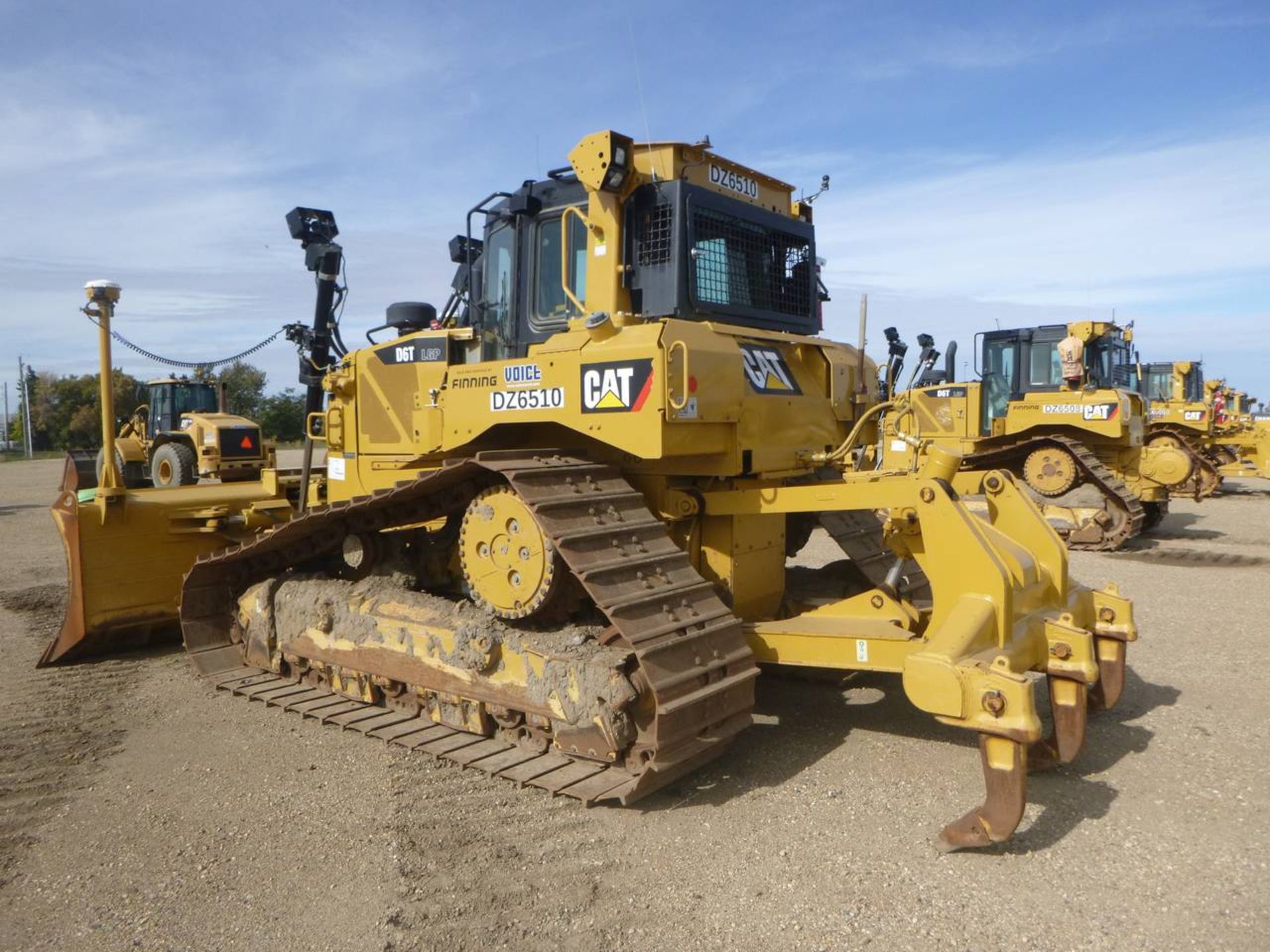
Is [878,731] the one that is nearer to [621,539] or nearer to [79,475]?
[621,539]

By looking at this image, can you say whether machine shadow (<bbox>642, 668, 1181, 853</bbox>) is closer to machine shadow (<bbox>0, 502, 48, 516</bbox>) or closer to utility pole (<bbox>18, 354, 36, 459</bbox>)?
machine shadow (<bbox>0, 502, 48, 516</bbox>)

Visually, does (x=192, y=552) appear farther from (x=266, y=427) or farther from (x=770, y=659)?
(x=266, y=427)

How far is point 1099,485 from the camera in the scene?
514 inches

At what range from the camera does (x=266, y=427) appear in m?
47.9

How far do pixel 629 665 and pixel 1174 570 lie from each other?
9.72 metres

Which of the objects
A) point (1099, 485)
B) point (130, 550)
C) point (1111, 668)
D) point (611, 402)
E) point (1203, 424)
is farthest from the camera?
point (1203, 424)

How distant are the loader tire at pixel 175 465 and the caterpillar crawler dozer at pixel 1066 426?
12.7 m

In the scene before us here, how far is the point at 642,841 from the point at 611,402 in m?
2.04

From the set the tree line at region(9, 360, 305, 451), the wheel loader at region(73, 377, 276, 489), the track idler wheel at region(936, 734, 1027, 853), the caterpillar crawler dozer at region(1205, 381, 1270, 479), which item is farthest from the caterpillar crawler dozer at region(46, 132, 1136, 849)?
the tree line at region(9, 360, 305, 451)

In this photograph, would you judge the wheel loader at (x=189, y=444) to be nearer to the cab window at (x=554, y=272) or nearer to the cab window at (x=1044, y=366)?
the cab window at (x=554, y=272)

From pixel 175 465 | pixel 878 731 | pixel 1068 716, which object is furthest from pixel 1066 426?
pixel 175 465

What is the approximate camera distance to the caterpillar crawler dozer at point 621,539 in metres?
4.27

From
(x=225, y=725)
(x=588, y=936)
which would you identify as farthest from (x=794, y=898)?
(x=225, y=725)

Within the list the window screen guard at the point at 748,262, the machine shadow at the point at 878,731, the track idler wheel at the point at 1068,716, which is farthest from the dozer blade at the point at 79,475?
the track idler wheel at the point at 1068,716
